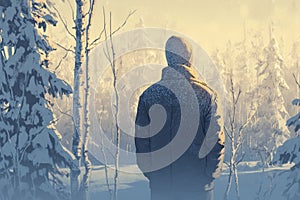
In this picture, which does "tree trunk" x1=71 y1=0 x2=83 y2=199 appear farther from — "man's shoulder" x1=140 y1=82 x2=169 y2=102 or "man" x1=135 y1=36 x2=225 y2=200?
"man's shoulder" x1=140 y1=82 x2=169 y2=102

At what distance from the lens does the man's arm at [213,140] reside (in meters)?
5.68

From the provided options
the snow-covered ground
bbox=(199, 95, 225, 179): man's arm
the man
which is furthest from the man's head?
the snow-covered ground

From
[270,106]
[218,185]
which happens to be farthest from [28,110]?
[270,106]

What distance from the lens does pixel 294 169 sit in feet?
49.5

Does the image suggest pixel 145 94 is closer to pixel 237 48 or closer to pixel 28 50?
pixel 28 50

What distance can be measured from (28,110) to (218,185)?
58.4 feet

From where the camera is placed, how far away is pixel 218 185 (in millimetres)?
27984

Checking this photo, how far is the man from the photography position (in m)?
5.69

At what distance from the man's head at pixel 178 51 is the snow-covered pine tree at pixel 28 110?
7396 millimetres

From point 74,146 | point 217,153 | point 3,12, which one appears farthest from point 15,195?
point 217,153

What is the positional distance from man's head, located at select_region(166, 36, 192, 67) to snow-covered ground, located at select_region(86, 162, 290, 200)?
1825 cm

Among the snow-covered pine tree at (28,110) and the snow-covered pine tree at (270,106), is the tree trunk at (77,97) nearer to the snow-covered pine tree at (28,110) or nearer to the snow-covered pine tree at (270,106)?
the snow-covered pine tree at (28,110)

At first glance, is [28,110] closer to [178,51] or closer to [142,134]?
[142,134]

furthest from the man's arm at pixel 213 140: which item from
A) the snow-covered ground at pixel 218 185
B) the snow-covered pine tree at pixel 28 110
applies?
the snow-covered ground at pixel 218 185
